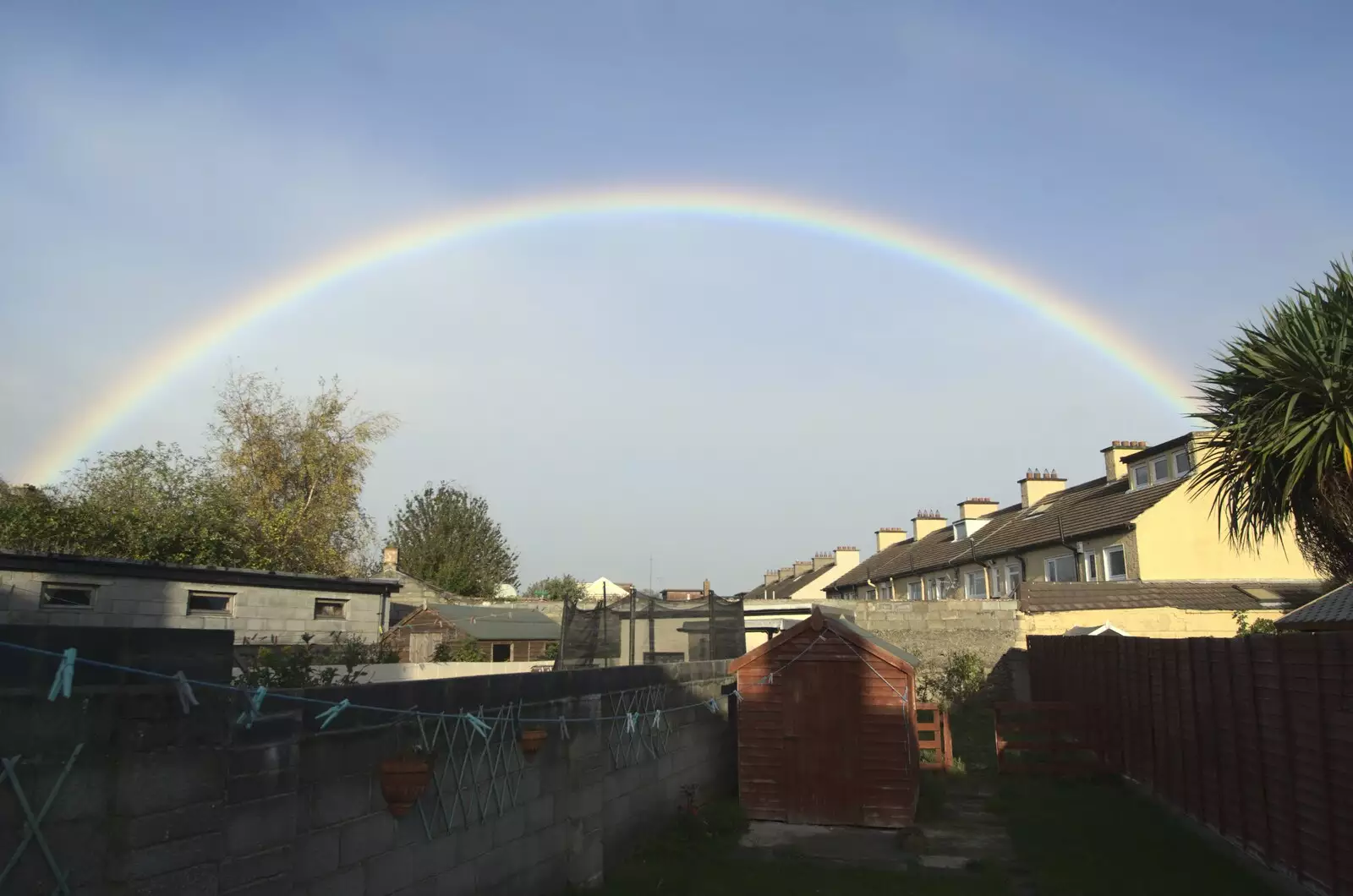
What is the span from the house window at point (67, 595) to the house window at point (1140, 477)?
2930 cm

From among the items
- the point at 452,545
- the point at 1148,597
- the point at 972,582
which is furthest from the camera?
the point at 452,545

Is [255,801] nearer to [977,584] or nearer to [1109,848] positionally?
[1109,848]

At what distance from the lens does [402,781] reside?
251 inches

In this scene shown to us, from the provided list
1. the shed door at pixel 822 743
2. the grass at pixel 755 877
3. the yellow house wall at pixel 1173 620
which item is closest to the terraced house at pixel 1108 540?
the yellow house wall at pixel 1173 620

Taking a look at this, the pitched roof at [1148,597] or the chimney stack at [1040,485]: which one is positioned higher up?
the chimney stack at [1040,485]

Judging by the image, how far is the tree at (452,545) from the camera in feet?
182

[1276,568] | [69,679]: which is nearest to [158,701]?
[69,679]

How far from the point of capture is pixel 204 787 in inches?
182

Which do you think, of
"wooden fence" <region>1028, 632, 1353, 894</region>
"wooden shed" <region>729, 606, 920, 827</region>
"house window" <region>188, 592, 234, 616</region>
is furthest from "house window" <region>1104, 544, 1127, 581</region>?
"house window" <region>188, 592, 234, 616</region>

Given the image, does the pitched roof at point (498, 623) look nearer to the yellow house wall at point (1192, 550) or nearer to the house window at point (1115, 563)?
the house window at point (1115, 563)

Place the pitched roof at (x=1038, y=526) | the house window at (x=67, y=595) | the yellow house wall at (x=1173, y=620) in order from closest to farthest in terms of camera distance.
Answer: the house window at (x=67, y=595)
the yellow house wall at (x=1173, y=620)
the pitched roof at (x=1038, y=526)

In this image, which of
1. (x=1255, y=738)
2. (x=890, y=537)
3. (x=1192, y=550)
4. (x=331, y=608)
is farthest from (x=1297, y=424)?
(x=890, y=537)

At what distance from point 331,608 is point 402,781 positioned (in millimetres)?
18879

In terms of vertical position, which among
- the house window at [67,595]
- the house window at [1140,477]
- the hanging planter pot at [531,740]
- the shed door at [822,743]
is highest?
the house window at [1140,477]
